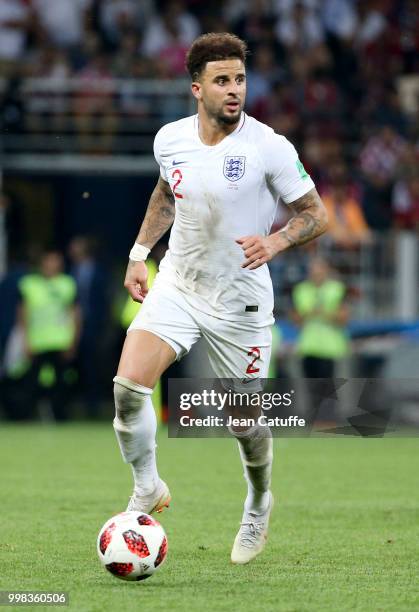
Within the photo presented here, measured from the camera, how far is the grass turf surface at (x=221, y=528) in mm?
5855

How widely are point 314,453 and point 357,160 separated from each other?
6200 millimetres

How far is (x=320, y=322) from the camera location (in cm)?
1598

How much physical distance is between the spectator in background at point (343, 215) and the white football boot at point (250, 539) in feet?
33.0

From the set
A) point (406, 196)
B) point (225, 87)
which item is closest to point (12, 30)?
point (406, 196)

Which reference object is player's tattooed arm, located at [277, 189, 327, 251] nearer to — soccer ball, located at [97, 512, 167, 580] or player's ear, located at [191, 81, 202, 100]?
player's ear, located at [191, 81, 202, 100]

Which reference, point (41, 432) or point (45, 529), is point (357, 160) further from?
point (45, 529)

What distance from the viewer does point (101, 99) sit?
17.7 metres

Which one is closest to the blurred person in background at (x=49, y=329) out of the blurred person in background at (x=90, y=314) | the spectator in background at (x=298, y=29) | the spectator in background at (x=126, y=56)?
the blurred person in background at (x=90, y=314)

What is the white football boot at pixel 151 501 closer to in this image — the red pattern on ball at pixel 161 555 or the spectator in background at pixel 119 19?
the red pattern on ball at pixel 161 555

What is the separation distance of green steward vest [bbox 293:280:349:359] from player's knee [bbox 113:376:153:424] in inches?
371

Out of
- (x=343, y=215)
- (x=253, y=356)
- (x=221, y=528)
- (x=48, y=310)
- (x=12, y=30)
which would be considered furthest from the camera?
(x=12, y=30)

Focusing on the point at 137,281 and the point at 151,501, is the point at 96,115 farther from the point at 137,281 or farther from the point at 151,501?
the point at 151,501

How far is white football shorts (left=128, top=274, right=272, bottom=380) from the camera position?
6.68 meters

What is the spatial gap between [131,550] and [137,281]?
155cm
